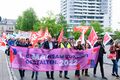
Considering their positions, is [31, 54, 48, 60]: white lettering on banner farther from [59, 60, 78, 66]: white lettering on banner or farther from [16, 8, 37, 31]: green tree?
[16, 8, 37, 31]: green tree

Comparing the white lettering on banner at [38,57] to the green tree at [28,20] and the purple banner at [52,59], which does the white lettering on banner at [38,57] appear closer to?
the purple banner at [52,59]

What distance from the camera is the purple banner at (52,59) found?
531 inches

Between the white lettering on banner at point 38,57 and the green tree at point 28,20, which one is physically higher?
the green tree at point 28,20

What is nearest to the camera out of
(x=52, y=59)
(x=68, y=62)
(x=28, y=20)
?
(x=52, y=59)

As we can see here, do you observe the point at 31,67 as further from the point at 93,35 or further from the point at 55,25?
the point at 55,25

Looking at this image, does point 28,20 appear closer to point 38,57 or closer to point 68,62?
point 68,62

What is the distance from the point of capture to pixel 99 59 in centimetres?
1471

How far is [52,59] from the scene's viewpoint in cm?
1395

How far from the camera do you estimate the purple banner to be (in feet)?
44.2

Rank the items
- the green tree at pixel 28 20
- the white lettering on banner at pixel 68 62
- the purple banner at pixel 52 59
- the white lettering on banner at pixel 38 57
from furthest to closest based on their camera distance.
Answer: the green tree at pixel 28 20, the white lettering on banner at pixel 68 62, the white lettering on banner at pixel 38 57, the purple banner at pixel 52 59

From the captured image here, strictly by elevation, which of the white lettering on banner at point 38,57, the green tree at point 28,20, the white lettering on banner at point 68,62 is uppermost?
the green tree at point 28,20

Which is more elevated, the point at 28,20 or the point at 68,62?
the point at 28,20

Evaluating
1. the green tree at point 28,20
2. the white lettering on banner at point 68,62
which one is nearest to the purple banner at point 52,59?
the white lettering on banner at point 68,62

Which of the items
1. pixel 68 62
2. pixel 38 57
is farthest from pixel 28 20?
pixel 38 57
